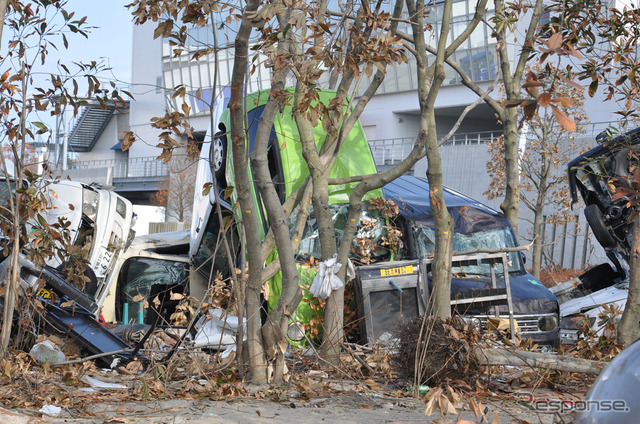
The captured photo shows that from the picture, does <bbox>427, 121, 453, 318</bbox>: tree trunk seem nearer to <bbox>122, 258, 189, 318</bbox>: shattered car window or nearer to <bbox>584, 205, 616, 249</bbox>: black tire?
<bbox>584, 205, 616, 249</bbox>: black tire

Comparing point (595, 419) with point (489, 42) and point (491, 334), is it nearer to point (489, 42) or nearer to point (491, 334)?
point (491, 334)

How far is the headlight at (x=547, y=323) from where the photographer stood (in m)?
8.97

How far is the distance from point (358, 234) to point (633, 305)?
3.79 meters

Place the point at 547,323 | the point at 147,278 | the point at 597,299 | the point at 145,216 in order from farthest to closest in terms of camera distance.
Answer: the point at 145,216 → the point at 147,278 → the point at 597,299 → the point at 547,323

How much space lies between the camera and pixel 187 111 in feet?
17.5

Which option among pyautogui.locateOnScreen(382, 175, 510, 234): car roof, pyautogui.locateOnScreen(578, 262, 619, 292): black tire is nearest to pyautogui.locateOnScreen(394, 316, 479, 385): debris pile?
pyautogui.locateOnScreen(382, 175, 510, 234): car roof

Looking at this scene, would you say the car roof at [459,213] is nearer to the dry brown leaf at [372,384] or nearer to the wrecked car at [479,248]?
the wrecked car at [479,248]

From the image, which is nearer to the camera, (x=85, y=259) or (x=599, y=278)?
(x=85, y=259)

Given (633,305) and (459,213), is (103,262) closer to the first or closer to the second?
(459,213)

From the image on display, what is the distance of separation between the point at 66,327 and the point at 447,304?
3958 millimetres

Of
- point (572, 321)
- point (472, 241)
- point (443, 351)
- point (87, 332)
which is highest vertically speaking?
point (472, 241)

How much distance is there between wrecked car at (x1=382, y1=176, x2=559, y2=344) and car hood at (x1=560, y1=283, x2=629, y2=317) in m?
1.12

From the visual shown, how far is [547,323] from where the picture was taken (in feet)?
29.5

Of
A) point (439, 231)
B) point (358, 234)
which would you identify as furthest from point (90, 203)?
point (439, 231)
